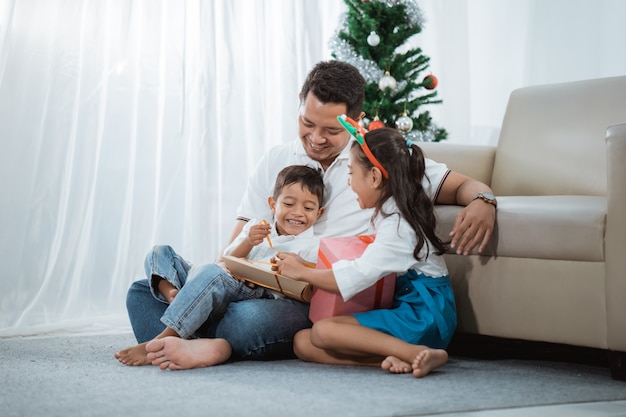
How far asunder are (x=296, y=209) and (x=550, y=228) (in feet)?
2.00

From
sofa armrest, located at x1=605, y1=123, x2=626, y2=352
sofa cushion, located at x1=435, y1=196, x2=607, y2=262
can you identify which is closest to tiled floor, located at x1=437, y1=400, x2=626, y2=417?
sofa armrest, located at x1=605, y1=123, x2=626, y2=352

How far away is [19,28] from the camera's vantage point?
253 centimetres

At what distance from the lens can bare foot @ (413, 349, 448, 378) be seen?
1.58 metres

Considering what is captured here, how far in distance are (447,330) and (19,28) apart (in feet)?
5.70

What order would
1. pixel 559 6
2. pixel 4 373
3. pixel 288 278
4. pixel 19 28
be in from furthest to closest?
pixel 559 6
pixel 19 28
pixel 288 278
pixel 4 373

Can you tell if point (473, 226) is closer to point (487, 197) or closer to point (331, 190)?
point (487, 197)

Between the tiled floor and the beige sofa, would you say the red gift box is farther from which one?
the tiled floor

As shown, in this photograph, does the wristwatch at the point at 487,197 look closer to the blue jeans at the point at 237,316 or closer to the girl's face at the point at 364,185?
the girl's face at the point at 364,185

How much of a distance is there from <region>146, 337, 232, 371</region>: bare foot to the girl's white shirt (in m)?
0.34

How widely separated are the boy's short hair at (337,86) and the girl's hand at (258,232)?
358 mm

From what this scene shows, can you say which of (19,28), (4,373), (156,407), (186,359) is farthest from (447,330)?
(19,28)

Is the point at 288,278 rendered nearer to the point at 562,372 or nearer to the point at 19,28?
the point at 562,372

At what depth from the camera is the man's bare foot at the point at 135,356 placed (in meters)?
1.75

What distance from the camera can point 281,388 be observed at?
1.47 metres
